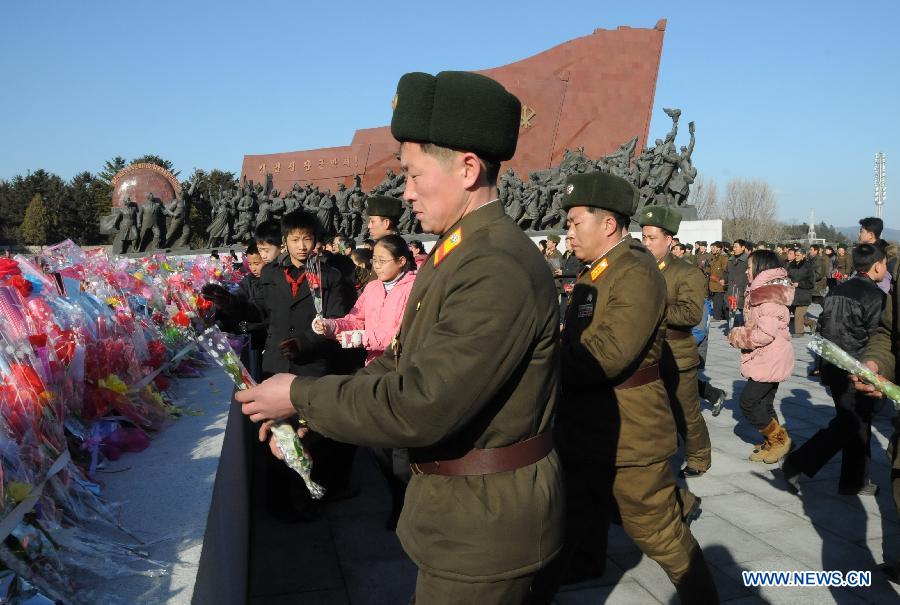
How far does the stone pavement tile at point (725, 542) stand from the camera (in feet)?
10.9

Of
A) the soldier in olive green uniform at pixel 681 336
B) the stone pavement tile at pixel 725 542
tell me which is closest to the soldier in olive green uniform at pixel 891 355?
the stone pavement tile at pixel 725 542

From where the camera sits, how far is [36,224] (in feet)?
139

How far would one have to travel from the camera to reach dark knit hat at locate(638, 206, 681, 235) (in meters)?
4.26

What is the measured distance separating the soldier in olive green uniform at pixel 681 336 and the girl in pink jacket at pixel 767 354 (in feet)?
1.75

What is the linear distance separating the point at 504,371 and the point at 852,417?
355 centimetres

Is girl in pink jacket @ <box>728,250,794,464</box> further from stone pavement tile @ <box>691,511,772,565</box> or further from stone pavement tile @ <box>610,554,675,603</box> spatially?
stone pavement tile @ <box>610,554,675,603</box>

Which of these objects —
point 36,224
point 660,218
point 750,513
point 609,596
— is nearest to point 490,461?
point 609,596

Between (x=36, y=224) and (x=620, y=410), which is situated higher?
(x=620, y=410)

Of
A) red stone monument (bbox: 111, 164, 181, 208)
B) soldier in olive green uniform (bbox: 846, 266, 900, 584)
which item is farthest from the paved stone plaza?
red stone monument (bbox: 111, 164, 181, 208)

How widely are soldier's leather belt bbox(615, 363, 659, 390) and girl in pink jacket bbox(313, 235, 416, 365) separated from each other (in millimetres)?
1287

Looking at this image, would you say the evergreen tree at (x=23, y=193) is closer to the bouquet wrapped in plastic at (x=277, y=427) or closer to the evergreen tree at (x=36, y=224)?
the evergreen tree at (x=36, y=224)

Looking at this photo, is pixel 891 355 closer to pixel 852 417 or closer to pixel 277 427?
pixel 852 417

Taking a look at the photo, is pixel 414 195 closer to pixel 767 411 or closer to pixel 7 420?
pixel 7 420

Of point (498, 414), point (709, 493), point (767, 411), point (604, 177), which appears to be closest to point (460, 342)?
point (498, 414)
